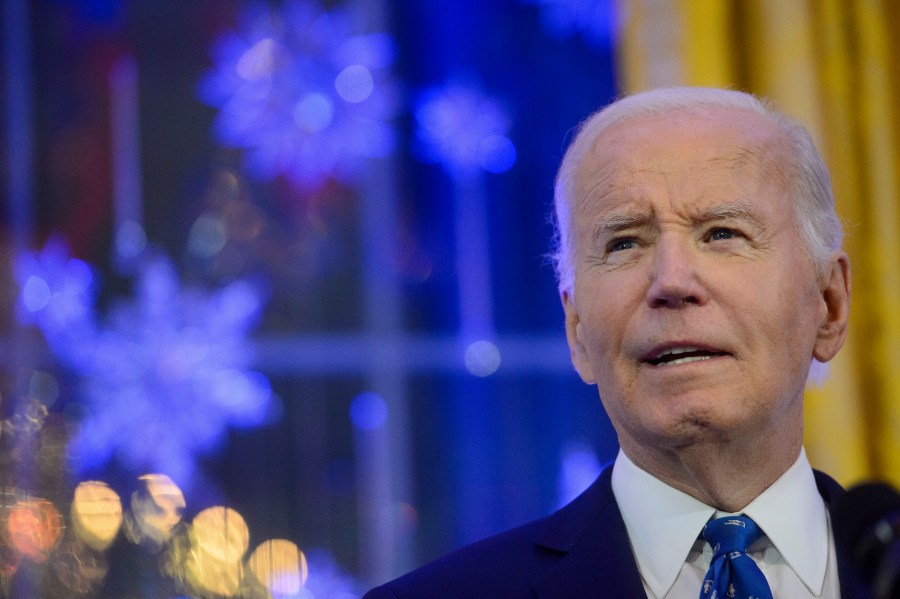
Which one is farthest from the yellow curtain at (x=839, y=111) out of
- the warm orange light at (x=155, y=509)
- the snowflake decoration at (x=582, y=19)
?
the warm orange light at (x=155, y=509)

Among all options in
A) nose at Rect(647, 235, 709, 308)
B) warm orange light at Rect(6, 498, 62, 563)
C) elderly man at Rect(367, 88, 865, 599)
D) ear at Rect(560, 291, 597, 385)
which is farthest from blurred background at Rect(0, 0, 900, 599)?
nose at Rect(647, 235, 709, 308)

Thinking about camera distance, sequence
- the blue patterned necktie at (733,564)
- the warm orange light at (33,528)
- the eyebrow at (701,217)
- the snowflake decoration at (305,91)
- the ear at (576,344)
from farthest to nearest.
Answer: the snowflake decoration at (305,91) < the warm orange light at (33,528) < the ear at (576,344) < the eyebrow at (701,217) < the blue patterned necktie at (733,564)

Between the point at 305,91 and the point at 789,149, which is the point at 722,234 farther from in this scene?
the point at 305,91

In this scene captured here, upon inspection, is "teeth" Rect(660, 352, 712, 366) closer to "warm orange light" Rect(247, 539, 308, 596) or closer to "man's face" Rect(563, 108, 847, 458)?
"man's face" Rect(563, 108, 847, 458)

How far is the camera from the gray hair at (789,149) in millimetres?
1457

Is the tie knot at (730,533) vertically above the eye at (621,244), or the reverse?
the eye at (621,244)

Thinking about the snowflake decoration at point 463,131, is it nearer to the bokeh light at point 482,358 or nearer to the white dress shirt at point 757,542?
the bokeh light at point 482,358

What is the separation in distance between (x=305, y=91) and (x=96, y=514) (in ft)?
4.22

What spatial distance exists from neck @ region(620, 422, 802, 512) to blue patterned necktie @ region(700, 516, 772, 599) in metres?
0.04

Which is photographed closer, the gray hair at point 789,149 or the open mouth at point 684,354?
the open mouth at point 684,354

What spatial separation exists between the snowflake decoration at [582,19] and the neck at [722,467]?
2067 mm

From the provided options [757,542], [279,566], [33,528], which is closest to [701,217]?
[757,542]

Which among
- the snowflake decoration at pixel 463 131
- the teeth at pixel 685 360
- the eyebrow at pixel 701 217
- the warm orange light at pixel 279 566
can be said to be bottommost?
the warm orange light at pixel 279 566

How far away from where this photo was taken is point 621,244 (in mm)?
1411
